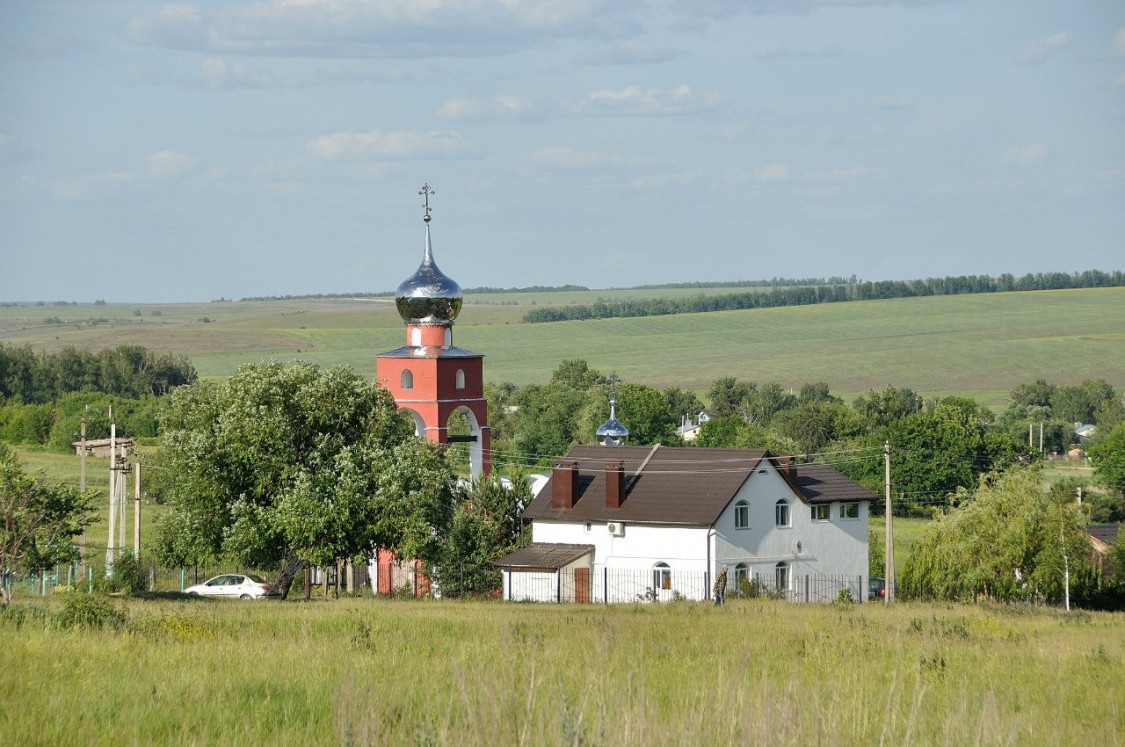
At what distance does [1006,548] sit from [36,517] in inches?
1305

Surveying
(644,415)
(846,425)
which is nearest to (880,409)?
(846,425)

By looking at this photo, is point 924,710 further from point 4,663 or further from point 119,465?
point 119,465

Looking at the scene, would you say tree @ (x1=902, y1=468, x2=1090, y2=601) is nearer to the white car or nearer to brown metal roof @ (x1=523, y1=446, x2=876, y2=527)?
brown metal roof @ (x1=523, y1=446, x2=876, y2=527)

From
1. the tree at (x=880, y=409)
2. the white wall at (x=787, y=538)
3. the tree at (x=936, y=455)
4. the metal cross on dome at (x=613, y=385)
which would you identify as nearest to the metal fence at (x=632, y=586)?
the white wall at (x=787, y=538)

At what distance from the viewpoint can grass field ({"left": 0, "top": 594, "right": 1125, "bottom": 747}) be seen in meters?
8.93

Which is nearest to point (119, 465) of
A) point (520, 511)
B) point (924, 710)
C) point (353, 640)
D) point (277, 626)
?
point (520, 511)

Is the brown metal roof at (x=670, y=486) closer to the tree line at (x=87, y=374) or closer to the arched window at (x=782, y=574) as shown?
the arched window at (x=782, y=574)

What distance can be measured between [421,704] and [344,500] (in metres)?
25.6

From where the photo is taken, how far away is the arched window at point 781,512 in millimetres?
51906

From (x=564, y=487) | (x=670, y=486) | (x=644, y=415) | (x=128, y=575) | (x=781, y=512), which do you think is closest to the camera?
(x=128, y=575)

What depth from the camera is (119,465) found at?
43.0 metres

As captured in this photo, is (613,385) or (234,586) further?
(613,385)

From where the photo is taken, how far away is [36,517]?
27.2 metres

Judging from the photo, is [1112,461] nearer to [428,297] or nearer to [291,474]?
[428,297]
